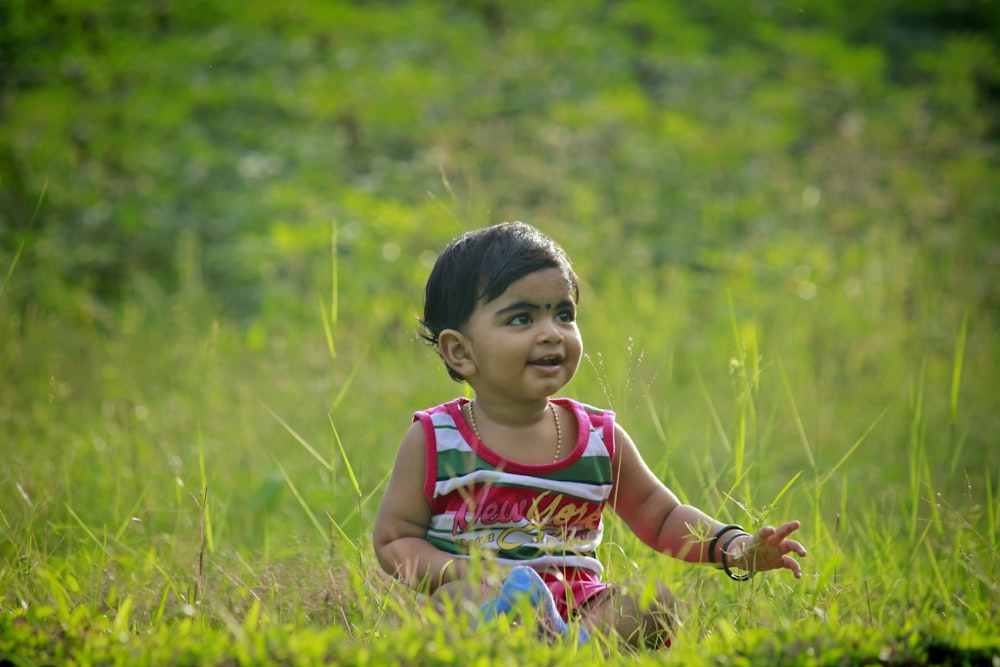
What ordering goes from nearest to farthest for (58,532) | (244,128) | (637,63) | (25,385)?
(58,532) < (25,385) < (244,128) < (637,63)

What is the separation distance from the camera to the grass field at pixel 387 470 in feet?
6.63

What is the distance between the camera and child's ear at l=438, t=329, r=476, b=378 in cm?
251

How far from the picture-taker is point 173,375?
527 centimetres

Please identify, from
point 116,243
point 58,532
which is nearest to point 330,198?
point 116,243

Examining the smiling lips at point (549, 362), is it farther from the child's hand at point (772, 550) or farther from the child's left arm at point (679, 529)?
the child's hand at point (772, 550)

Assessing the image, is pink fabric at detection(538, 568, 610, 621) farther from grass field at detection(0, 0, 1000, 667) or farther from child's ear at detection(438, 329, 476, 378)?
child's ear at detection(438, 329, 476, 378)

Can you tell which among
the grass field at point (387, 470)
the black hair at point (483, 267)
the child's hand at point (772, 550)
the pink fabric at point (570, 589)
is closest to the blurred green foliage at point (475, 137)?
the grass field at point (387, 470)

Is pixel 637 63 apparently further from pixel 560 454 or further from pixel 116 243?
pixel 560 454

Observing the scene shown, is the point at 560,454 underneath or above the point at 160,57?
underneath

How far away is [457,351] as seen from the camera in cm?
254

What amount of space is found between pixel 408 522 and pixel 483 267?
0.63m

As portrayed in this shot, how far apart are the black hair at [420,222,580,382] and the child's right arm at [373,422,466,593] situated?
26 cm

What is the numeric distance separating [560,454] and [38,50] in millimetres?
7733

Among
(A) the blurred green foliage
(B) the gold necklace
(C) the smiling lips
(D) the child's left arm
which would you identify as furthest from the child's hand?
(A) the blurred green foliage
